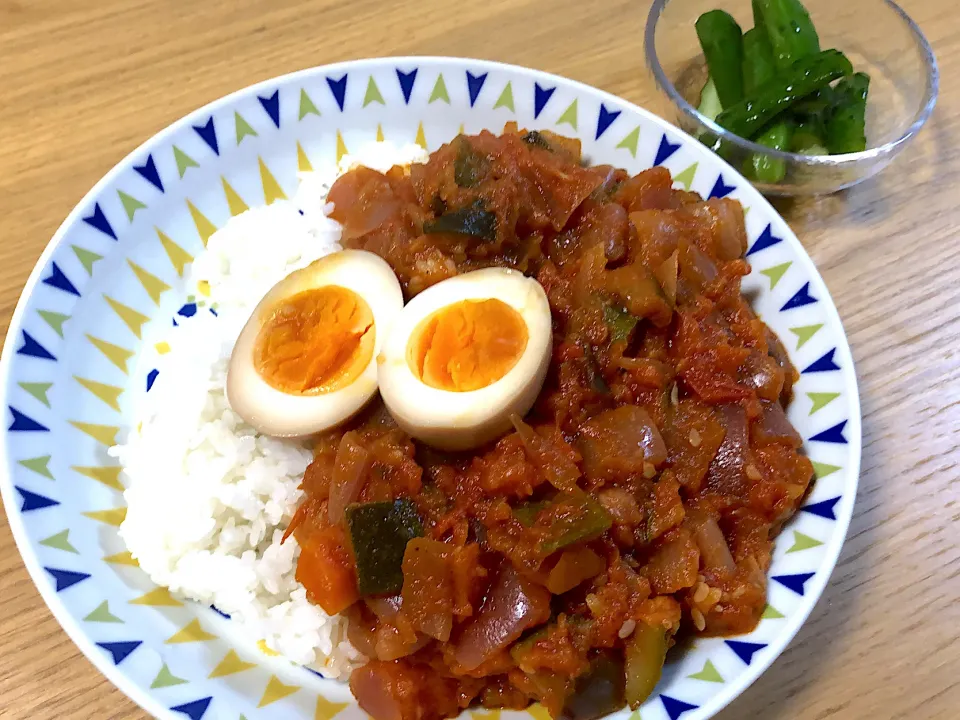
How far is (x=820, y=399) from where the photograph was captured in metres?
2.15

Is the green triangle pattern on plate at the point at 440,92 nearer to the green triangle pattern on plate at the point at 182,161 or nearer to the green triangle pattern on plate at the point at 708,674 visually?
the green triangle pattern on plate at the point at 182,161

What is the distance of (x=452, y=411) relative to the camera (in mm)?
1882

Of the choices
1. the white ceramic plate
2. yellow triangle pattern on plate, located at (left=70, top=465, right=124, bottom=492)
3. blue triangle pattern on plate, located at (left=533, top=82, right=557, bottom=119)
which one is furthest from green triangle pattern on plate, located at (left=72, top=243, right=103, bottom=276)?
blue triangle pattern on plate, located at (left=533, top=82, right=557, bottom=119)

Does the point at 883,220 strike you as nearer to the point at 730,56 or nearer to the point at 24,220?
the point at 730,56

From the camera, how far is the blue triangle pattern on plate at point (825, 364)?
214 centimetres

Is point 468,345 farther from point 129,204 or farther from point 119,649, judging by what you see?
point 129,204

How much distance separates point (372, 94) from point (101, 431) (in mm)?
1572

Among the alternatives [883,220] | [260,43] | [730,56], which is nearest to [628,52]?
[730,56]

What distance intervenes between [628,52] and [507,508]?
2.37m

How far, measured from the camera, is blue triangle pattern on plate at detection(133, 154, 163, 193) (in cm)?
247

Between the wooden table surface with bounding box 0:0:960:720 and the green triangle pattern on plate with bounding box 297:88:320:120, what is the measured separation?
60 cm

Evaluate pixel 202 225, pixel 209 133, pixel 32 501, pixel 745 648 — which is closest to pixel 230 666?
pixel 32 501

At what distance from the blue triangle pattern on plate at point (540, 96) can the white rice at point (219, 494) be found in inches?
46.1

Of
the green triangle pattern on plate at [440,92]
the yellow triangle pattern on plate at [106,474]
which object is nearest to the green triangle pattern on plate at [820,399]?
the green triangle pattern on plate at [440,92]
